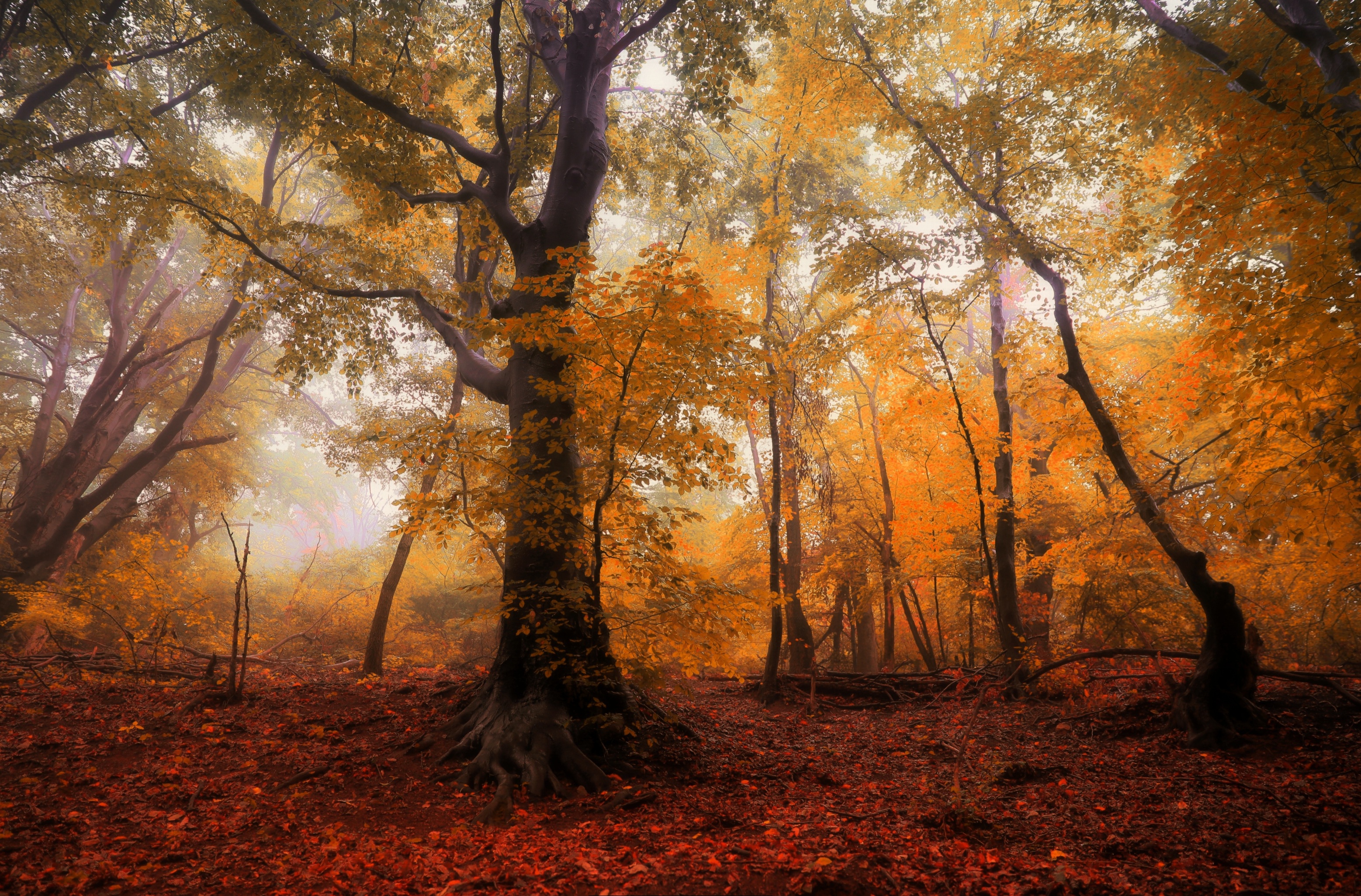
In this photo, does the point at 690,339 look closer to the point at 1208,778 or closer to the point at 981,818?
the point at 981,818

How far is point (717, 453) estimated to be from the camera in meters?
4.50

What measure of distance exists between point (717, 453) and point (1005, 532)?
640 centimetres

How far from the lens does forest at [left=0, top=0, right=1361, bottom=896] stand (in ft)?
11.4

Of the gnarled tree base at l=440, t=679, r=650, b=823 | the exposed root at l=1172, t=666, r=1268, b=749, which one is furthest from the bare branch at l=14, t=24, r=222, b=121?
the exposed root at l=1172, t=666, r=1268, b=749

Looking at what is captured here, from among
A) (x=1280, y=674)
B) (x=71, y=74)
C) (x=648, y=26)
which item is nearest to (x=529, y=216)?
(x=648, y=26)

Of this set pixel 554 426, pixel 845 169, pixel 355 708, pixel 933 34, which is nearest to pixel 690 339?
pixel 554 426

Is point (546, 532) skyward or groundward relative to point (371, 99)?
groundward

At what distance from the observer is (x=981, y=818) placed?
11.3 feet

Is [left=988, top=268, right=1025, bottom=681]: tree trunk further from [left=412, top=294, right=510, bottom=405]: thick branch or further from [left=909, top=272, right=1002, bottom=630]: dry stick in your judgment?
[left=412, top=294, right=510, bottom=405]: thick branch

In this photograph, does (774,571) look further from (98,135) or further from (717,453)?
(98,135)

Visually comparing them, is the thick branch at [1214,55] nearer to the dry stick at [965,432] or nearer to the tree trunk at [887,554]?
the dry stick at [965,432]

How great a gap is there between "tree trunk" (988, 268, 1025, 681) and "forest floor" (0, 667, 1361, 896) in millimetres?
2340

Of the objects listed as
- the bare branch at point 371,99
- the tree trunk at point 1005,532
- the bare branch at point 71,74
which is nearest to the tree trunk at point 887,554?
the tree trunk at point 1005,532

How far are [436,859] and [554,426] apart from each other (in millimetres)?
2916
